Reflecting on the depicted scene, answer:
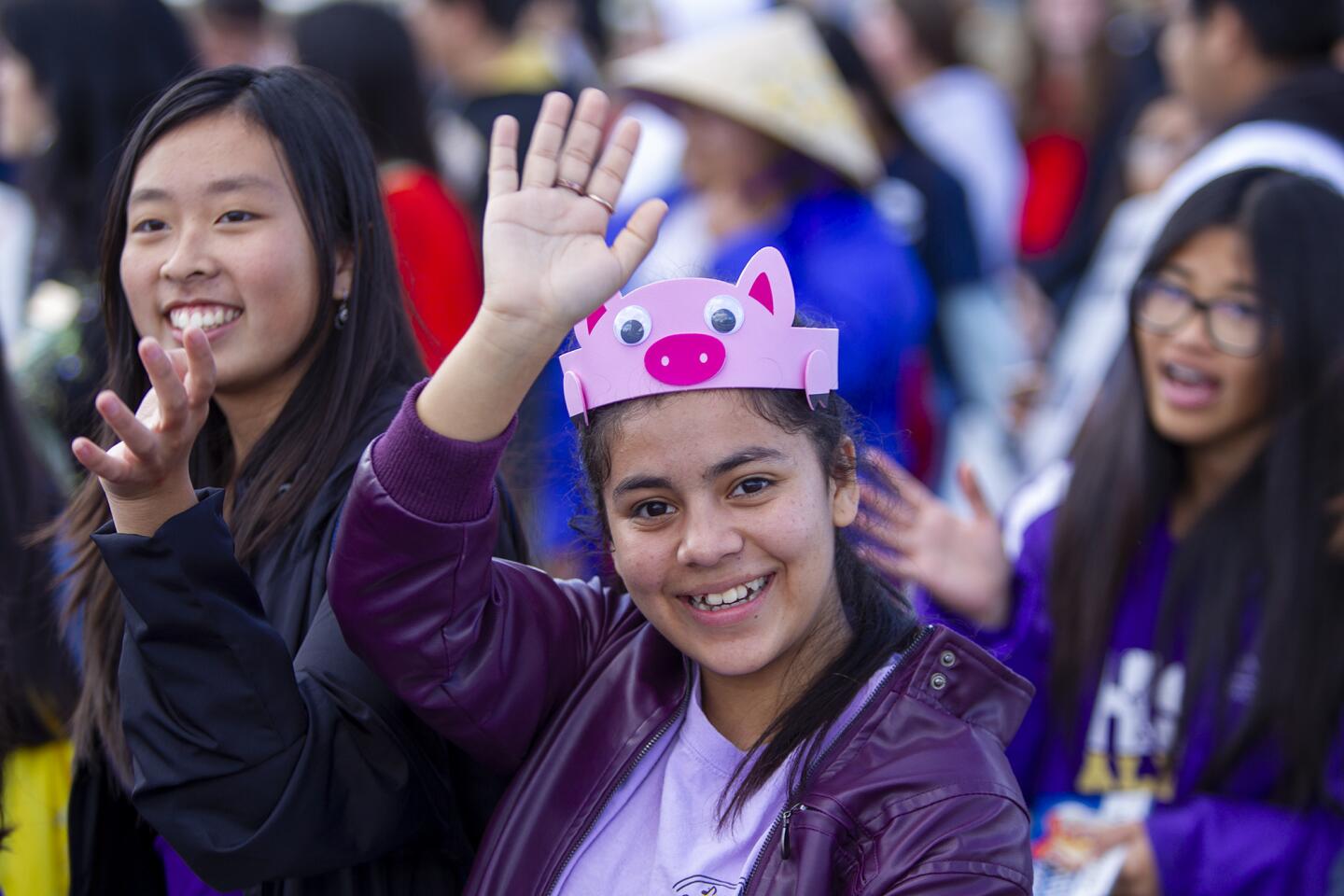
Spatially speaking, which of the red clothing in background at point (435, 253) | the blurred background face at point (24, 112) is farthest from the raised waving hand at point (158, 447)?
the blurred background face at point (24, 112)

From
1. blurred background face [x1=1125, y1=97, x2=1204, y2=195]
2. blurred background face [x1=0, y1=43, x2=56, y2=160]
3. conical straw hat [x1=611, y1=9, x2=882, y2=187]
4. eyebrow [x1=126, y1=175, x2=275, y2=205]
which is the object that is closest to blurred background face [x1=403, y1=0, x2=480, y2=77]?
conical straw hat [x1=611, y1=9, x2=882, y2=187]

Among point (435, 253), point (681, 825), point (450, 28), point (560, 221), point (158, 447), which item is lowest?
point (681, 825)

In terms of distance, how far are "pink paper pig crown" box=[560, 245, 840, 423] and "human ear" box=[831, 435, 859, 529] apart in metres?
0.13

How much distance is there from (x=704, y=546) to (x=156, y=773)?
709mm

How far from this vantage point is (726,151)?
13.7ft

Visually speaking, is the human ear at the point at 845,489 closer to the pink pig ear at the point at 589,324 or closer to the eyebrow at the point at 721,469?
the eyebrow at the point at 721,469

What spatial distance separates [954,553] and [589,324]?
1.26 m

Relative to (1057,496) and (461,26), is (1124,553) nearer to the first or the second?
(1057,496)

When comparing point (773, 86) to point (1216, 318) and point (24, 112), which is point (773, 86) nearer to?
point (1216, 318)

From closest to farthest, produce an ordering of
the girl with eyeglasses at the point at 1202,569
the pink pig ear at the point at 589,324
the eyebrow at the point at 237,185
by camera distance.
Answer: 1. the pink pig ear at the point at 589,324
2. the eyebrow at the point at 237,185
3. the girl with eyeglasses at the point at 1202,569

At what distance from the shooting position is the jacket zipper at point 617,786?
1.91m

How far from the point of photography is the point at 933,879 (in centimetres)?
169

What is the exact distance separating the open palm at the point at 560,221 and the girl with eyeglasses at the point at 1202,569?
95cm

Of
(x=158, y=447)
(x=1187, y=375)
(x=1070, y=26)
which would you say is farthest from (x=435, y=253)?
(x=1070, y=26)
